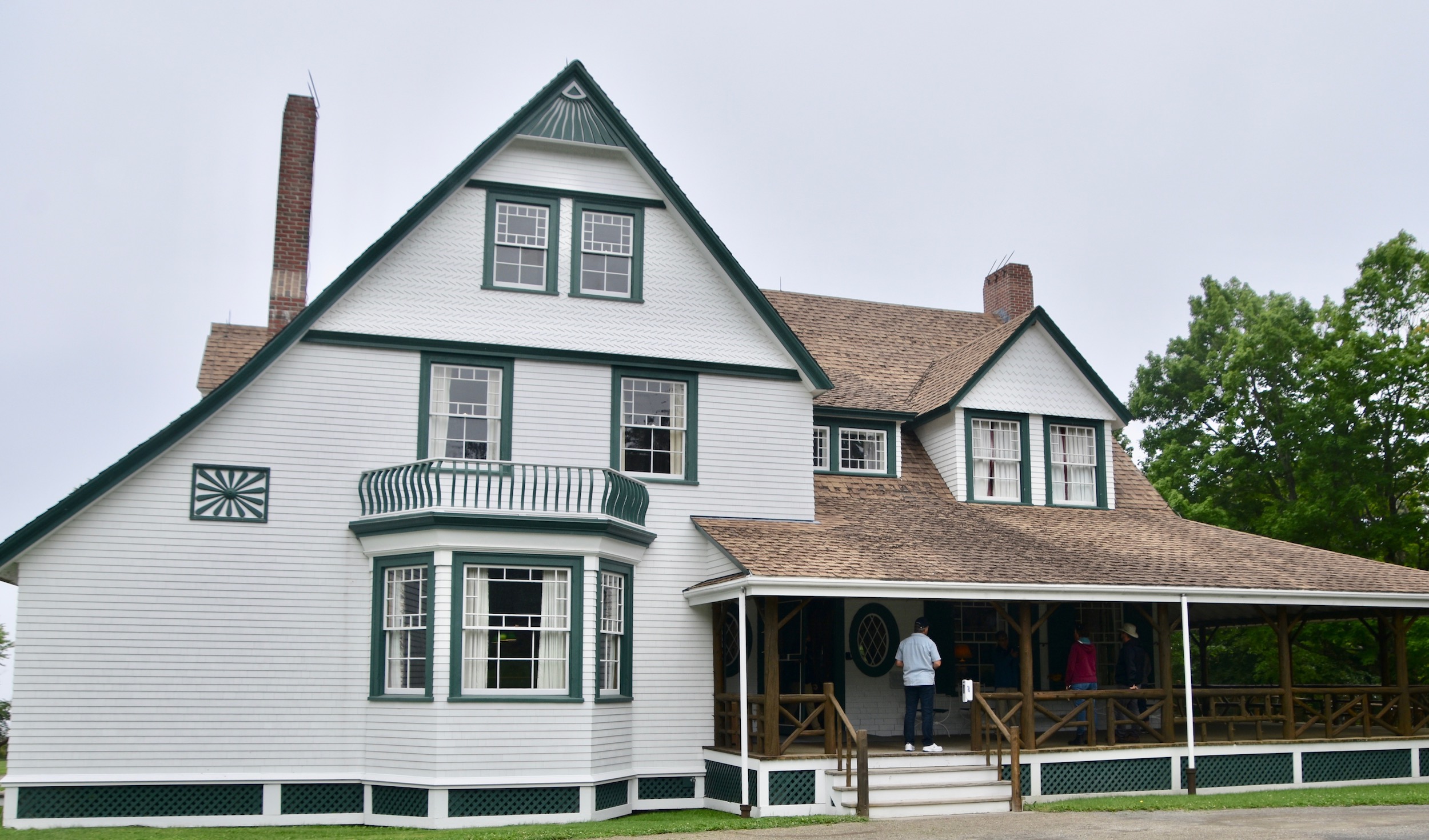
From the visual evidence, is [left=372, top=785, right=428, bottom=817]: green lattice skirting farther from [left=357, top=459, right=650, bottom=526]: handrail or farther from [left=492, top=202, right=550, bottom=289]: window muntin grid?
[left=492, top=202, right=550, bottom=289]: window muntin grid

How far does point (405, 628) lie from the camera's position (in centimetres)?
1697

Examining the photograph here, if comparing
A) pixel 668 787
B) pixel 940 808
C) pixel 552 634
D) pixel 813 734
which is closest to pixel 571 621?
pixel 552 634

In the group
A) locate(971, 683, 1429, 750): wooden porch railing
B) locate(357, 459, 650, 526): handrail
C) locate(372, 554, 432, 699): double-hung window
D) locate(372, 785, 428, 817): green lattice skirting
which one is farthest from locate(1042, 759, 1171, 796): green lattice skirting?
locate(372, 554, 432, 699): double-hung window

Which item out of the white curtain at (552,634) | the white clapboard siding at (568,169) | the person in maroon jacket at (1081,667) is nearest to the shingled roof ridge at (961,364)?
the person in maroon jacket at (1081,667)

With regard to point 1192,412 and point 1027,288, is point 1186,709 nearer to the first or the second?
point 1027,288

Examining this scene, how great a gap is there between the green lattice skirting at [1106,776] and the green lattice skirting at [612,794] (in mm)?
5973

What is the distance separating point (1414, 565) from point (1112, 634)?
1266cm

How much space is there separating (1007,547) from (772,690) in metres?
4.78

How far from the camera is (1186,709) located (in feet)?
60.6

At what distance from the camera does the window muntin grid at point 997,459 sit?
22.3 m

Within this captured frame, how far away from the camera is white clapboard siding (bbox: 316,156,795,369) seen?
1825 cm

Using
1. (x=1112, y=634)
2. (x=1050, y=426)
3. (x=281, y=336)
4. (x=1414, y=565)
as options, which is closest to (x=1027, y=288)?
(x=1050, y=426)

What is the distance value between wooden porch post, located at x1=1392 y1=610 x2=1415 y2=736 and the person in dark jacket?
165 inches

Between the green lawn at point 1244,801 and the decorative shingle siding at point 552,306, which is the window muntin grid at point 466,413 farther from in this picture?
the green lawn at point 1244,801
